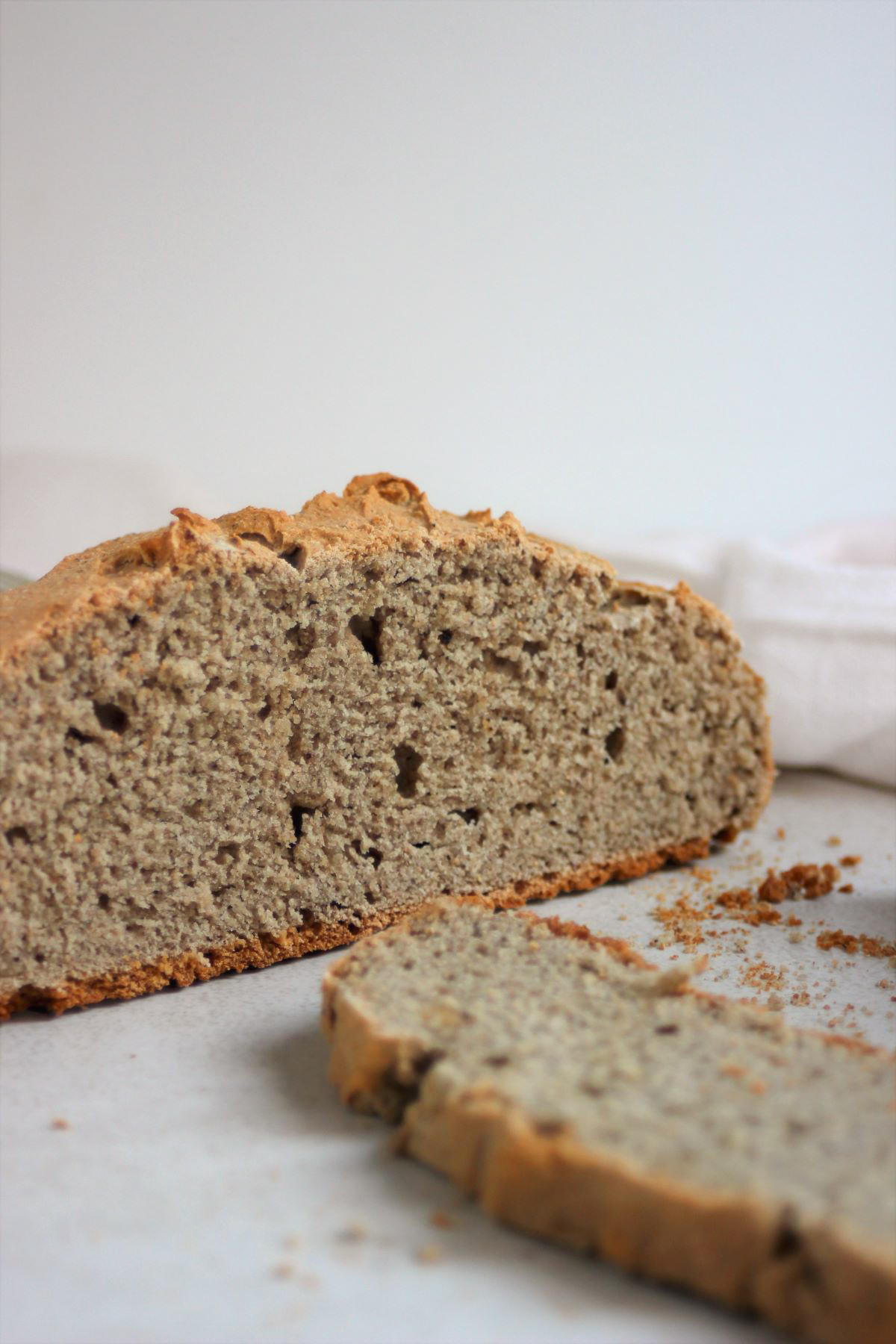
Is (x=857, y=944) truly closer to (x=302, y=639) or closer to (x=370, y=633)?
(x=370, y=633)

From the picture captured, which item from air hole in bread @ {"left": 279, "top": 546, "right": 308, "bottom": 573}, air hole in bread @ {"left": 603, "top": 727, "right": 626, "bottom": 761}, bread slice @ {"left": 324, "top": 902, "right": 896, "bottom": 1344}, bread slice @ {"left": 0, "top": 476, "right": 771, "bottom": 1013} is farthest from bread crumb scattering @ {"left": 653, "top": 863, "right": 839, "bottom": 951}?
air hole in bread @ {"left": 279, "top": 546, "right": 308, "bottom": 573}

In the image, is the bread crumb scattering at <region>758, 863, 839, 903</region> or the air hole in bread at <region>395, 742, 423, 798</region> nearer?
the air hole in bread at <region>395, 742, 423, 798</region>

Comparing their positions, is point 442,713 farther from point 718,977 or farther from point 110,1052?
point 110,1052

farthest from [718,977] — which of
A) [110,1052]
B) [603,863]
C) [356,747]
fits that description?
[110,1052]

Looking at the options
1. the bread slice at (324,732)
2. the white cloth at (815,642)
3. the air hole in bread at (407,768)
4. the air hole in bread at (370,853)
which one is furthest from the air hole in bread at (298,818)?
the white cloth at (815,642)

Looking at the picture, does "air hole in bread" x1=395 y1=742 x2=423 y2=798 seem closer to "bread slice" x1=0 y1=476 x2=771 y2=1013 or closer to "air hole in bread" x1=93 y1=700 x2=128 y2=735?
"bread slice" x1=0 y1=476 x2=771 y2=1013

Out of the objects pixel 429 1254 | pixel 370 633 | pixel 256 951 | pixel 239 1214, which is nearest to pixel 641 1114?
pixel 429 1254

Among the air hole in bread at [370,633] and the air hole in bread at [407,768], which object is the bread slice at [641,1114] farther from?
the air hole in bread at [370,633]
